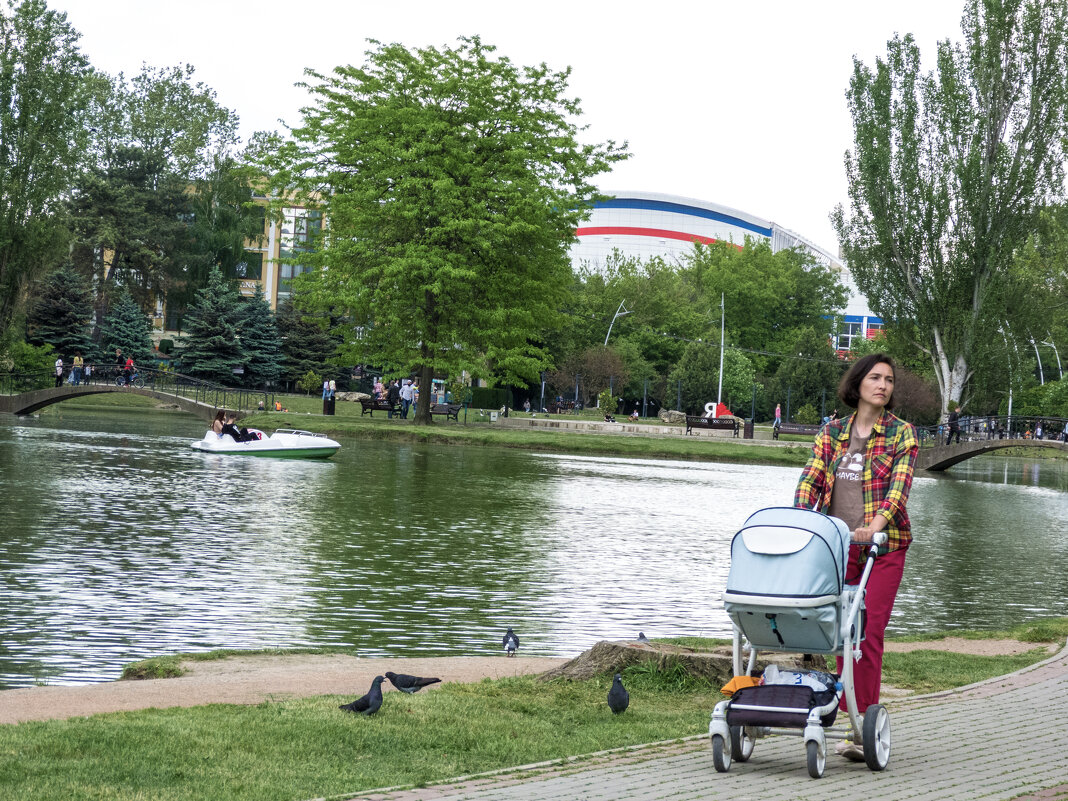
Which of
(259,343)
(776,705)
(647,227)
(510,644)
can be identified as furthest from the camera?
(647,227)

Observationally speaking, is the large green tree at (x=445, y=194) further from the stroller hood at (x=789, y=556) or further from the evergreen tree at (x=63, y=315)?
the stroller hood at (x=789, y=556)

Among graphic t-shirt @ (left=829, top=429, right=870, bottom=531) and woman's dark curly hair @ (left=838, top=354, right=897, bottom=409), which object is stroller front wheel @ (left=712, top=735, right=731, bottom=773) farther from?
woman's dark curly hair @ (left=838, top=354, right=897, bottom=409)

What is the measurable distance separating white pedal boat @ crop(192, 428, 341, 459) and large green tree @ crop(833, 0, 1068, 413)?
27115 mm

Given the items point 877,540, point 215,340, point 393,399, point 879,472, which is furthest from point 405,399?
point 877,540

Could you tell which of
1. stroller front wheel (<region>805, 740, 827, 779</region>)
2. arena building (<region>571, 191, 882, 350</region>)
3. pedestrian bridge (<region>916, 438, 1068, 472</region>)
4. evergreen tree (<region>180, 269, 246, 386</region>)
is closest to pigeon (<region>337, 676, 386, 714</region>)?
stroller front wheel (<region>805, 740, 827, 779</region>)

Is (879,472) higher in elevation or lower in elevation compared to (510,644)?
higher

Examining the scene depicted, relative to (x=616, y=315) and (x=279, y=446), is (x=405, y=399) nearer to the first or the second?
(x=279, y=446)

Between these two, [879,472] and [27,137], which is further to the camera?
[27,137]

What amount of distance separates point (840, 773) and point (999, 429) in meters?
47.4

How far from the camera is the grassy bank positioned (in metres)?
5.21

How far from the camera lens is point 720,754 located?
567 cm

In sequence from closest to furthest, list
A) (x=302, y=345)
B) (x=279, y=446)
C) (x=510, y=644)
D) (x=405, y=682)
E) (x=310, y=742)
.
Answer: (x=310, y=742), (x=405, y=682), (x=510, y=644), (x=279, y=446), (x=302, y=345)

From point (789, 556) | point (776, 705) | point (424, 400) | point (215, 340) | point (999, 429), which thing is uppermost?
point (215, 340)

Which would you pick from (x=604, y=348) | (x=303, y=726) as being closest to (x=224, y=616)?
(x=303, y=726)
